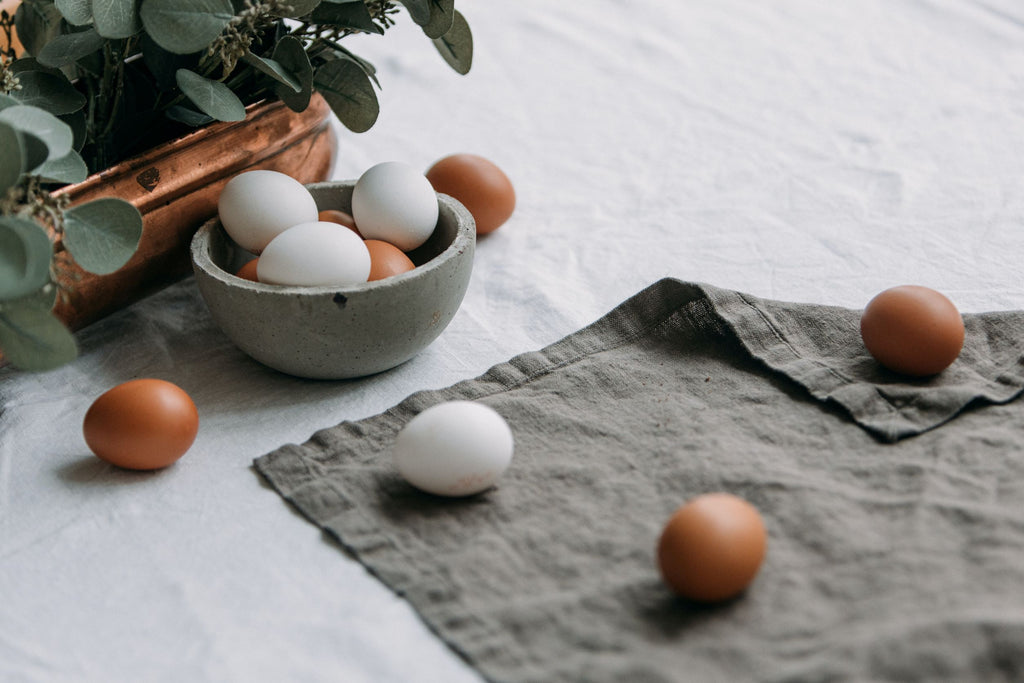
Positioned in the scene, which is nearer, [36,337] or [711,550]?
[711,550]

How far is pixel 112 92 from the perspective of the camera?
91 centimetres

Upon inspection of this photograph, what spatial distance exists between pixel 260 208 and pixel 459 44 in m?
0.27

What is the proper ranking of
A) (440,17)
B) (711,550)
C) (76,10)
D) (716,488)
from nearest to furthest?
(711,550), (716,488), (76,10), (440,17)

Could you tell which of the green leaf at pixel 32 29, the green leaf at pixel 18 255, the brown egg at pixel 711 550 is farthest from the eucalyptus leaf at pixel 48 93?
the brown egg at pixel 711 550

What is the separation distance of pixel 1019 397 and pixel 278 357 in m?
0.55

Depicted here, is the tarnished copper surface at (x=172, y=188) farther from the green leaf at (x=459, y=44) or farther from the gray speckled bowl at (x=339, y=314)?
the green leaf at (x=459, y=44)

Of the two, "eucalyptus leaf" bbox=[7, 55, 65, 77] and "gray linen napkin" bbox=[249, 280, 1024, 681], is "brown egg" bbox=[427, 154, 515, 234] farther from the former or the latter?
"eucalyptus leaf" bbox=[7, 55, 65, 77]

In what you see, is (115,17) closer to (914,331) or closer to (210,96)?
(210,96)

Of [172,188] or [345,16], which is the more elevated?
[345,16]

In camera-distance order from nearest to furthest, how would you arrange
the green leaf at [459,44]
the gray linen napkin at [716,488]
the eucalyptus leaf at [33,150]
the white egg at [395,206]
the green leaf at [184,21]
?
the gray linen napkin at [716,488] → the eucalyptus leaf at [33,150] → the green leaf at [184,21] → the white egg at [395,206] → the green leaf at [459,44]

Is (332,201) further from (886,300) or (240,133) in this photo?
(886,300)

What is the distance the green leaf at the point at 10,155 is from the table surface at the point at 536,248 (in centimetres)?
22

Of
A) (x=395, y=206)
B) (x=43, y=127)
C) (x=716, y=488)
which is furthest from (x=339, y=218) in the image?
(x=716, y=488)

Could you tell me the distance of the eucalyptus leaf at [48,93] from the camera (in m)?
0.78
